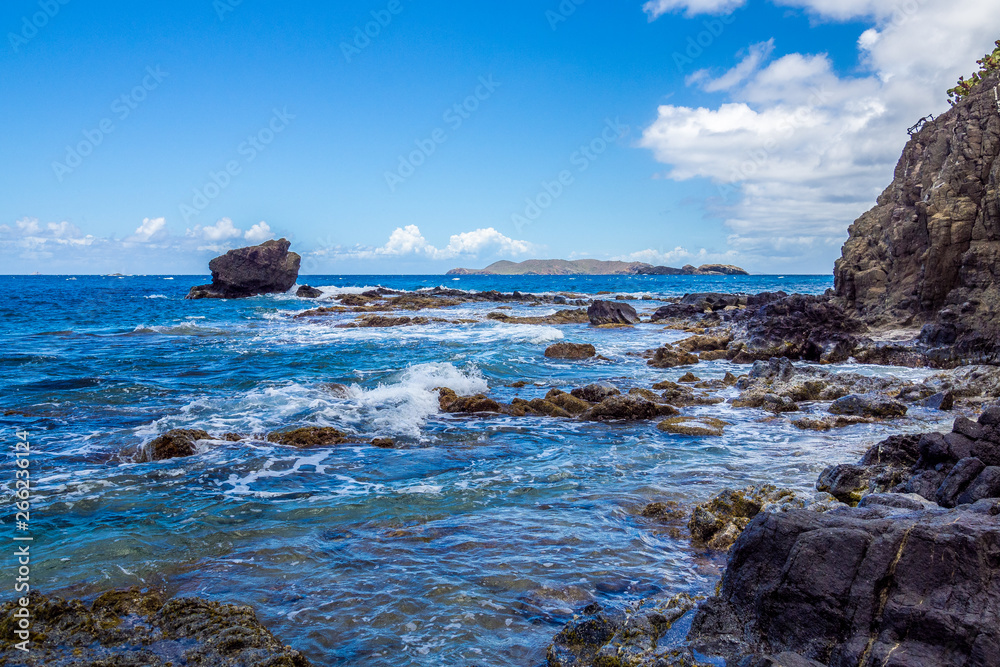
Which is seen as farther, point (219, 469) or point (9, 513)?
point (219, 469)

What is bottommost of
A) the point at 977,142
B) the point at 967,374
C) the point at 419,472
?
the point at 419,472

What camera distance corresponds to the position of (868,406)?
1289 cm

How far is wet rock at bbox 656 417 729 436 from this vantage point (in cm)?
1209

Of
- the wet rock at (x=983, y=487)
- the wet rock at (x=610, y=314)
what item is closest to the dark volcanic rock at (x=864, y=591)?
the wet rock at (x=983, y=487)

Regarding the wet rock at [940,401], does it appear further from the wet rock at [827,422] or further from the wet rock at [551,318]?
the wet rock at [551,318]

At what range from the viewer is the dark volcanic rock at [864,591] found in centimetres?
351

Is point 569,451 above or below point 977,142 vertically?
below

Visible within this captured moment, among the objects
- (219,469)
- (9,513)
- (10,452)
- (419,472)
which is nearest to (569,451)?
(419,472)

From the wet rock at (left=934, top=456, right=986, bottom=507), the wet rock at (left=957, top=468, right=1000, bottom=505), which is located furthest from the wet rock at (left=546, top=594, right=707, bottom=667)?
the wet rock at (left=934, top=456, right=986, bottom=507)

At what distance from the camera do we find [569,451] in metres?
11.1

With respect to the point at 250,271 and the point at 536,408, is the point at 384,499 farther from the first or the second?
the point at 250,271

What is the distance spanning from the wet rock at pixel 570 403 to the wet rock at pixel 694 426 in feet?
6.57

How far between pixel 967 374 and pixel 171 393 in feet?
67.2

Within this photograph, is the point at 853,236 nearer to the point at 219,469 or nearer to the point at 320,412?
the point at 320,412
